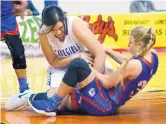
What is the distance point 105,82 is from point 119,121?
0.29m

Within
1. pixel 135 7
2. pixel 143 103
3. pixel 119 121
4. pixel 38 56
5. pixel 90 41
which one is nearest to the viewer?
pixel 119 121

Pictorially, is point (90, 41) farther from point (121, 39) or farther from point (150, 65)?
point (121, 39)

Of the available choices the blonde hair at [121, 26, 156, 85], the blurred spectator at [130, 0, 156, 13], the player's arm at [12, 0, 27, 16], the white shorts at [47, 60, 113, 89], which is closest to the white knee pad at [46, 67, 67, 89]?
the white shorts at [47, 60, 113, 89]

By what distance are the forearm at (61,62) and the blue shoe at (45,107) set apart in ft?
1.30

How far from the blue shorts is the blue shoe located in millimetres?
223

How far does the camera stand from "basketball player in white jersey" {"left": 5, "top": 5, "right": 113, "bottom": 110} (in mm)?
3674

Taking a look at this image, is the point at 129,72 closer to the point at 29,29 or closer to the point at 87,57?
the point at 87,57

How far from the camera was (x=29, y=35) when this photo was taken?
27.5 ft

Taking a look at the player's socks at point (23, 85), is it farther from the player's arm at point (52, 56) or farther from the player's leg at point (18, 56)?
the player's arm at point (52, 56)

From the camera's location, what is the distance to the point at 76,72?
3.53 metres

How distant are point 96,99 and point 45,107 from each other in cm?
39

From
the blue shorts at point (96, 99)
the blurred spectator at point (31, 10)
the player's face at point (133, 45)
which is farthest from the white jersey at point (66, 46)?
the blurred spectator at point (31, 10)

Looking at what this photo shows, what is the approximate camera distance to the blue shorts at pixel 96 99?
11.7 feet

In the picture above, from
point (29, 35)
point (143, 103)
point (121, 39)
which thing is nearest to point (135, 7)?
point (121, 39)
